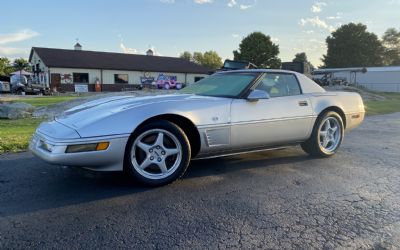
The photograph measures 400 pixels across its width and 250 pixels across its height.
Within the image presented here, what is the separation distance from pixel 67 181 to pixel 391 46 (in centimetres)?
8569

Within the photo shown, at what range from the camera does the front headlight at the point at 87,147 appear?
11.2 ft

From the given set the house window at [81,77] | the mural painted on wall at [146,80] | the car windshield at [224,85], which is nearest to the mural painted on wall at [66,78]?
the house window at [81,77]

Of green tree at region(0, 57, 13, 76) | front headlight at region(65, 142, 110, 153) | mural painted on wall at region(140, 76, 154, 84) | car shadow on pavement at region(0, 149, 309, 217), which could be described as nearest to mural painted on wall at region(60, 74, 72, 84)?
mural painted on wall at region(140, 76, 154, 84)

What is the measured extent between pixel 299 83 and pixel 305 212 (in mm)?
2489

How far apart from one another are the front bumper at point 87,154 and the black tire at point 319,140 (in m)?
2.90

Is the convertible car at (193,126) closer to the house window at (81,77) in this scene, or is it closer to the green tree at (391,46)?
the house window at (81,77)

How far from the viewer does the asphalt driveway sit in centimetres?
268

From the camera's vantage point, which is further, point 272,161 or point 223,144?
point 272,161

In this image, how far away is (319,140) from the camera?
A: 5.33 metres

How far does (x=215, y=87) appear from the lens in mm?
4859

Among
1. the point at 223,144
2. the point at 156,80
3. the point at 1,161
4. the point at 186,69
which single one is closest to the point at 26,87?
the point at 156,80

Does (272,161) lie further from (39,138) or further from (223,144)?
(39,138)

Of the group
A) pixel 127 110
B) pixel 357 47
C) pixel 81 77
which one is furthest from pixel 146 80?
pixel 357 47

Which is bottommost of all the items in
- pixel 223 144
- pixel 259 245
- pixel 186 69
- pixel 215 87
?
pixel 259 245
